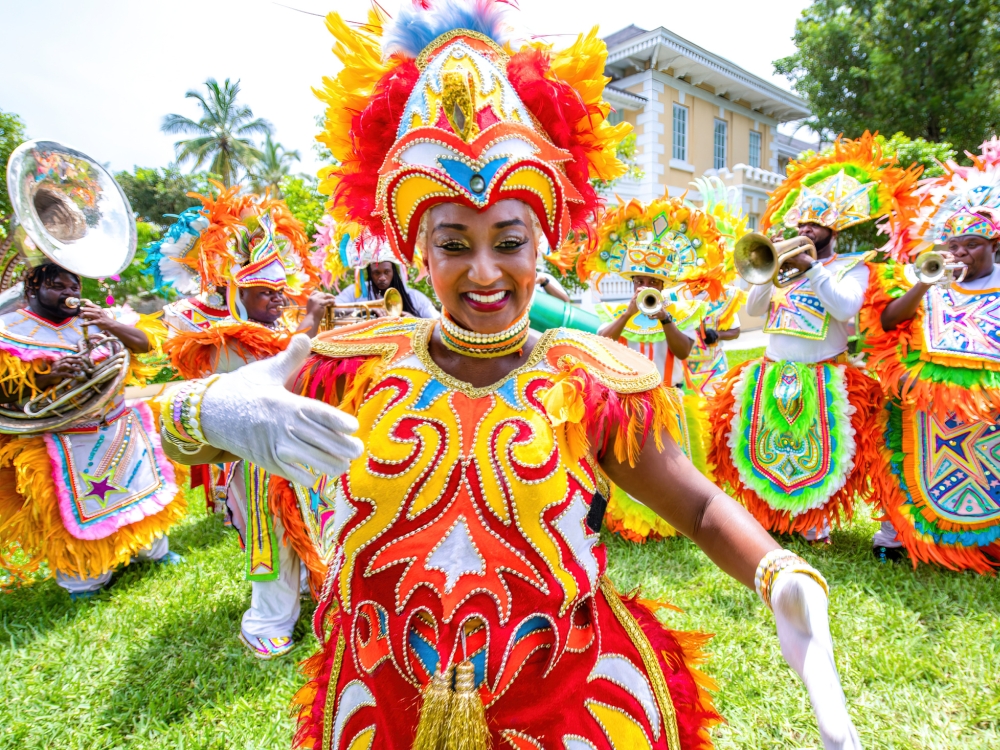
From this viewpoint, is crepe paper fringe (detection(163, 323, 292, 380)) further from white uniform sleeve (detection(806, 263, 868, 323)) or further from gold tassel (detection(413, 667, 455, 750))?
white uniform sleeve (detection(806, 263, 868, 323))

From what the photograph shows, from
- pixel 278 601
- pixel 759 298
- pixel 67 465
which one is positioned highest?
pixel 759 298

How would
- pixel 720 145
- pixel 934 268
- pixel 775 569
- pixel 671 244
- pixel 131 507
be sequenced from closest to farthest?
pixel 775 569 < pixel 934 268 < pixel 131 507 < pixel 671 244 < pixel 720 145

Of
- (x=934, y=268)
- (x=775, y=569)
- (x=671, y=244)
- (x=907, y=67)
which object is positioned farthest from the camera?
(x=907, y=67)

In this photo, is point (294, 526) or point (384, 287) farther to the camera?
point (384, 287)

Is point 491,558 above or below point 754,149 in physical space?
below

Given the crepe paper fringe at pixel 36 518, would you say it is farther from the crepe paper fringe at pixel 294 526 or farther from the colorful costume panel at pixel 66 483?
the crepe paper fringe at pixel 294 526

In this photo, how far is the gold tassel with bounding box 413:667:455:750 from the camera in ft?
4.14

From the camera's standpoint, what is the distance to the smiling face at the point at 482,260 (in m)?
1.45

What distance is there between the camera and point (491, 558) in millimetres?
1349

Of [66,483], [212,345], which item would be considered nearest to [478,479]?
[212,345]

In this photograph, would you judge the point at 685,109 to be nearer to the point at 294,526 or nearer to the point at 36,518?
the point at 294,526

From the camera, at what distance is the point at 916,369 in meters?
4.05

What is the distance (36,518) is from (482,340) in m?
4.45

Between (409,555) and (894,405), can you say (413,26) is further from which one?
(894,405)
